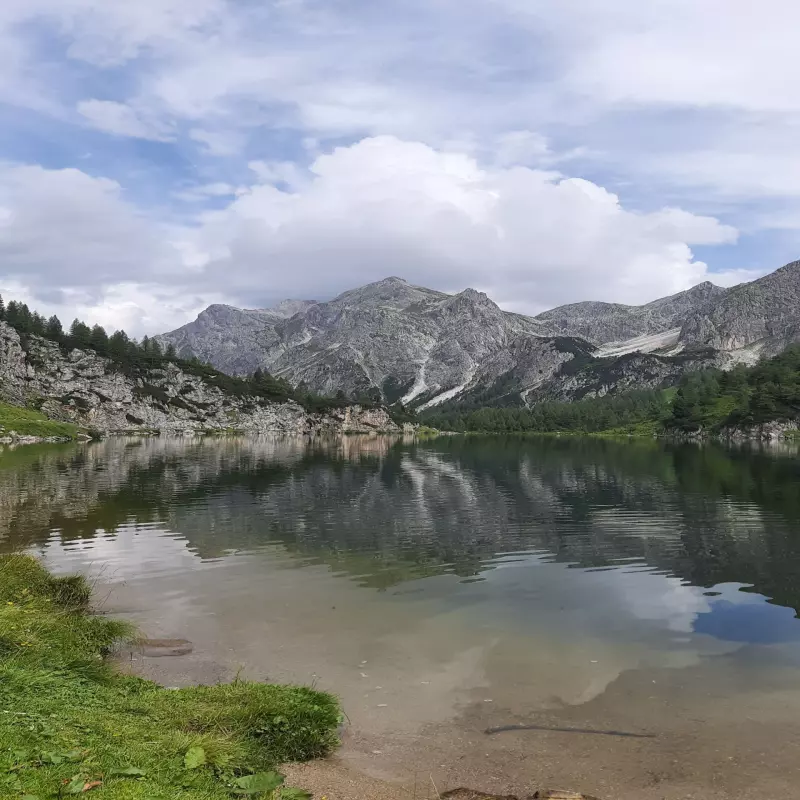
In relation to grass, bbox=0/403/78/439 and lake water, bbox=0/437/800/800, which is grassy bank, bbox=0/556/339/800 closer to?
lake water, bbox=0/437/800/800

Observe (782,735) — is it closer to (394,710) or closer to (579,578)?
(394,710)

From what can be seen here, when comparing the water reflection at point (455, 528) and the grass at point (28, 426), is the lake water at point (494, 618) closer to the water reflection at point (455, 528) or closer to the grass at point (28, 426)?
the water reflection at point (455, 528)

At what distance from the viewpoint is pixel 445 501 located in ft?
206

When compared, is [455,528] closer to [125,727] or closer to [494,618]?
[494,618]

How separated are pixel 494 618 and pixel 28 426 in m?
183

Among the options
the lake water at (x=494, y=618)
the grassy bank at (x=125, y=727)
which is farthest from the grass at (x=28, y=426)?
the grassy bank at (x=125, y=727)

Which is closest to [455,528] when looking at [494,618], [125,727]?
[494,618]

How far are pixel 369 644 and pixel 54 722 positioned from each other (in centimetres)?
1232

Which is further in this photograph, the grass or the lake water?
the grass

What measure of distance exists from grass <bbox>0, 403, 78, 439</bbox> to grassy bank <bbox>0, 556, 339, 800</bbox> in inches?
6608

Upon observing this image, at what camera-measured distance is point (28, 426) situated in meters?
169

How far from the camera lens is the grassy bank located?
9312 mm

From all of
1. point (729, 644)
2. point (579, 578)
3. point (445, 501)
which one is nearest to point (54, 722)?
point (729, 644)

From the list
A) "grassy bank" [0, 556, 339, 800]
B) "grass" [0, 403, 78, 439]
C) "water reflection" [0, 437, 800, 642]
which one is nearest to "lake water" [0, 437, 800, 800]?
"water reflection" [0, 437, 800, 642]
